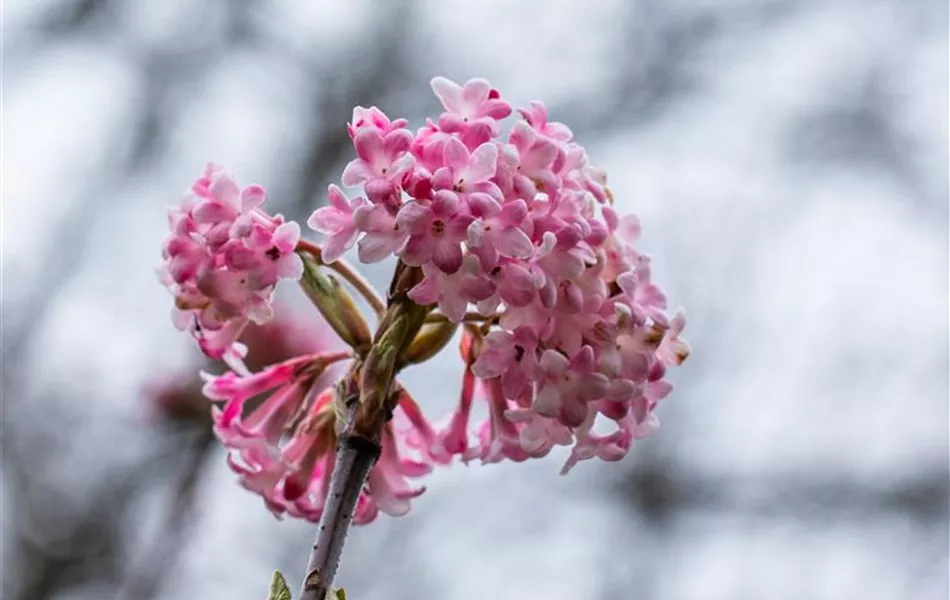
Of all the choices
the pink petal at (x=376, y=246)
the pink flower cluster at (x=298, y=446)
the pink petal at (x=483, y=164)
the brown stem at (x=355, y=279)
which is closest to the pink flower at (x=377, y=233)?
the pink petal at (x=376, y=246)

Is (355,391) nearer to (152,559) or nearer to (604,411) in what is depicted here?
(604,411)

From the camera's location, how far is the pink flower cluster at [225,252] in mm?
1368

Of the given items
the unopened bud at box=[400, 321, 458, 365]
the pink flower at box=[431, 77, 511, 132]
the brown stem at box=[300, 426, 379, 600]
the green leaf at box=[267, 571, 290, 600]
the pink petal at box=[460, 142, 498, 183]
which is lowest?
the green leaf at box=[267, 571, 290, 600]

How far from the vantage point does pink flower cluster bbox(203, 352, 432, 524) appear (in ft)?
5.07

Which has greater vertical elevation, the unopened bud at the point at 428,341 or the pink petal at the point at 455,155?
the pink petal at the point at 455,155

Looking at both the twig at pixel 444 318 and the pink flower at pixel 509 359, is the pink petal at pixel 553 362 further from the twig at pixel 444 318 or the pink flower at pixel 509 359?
the twig at pixel 444 318

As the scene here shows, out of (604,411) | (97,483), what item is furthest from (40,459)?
(604,411)

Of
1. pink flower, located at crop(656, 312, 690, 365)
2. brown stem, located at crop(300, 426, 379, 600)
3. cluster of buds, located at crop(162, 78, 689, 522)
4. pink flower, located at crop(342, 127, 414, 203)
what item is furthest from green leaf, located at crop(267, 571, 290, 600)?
pink flower, located at crop(656, 312, 690, 365)

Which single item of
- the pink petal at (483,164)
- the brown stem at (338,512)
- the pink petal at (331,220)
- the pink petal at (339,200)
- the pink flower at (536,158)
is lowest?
the brown stem at (338,512)

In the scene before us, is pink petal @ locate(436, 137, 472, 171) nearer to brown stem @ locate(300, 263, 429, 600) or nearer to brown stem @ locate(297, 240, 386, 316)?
brown stem @ locate(300, 263, 429, 600)

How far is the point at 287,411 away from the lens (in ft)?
5.21

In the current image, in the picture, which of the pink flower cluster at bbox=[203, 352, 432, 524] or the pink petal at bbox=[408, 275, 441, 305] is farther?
the pink flower cluster at bbox=[203, 352, 432, 524]

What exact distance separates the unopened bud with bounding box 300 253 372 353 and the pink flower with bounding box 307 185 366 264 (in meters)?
0.12

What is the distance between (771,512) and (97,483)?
539 centimetres
